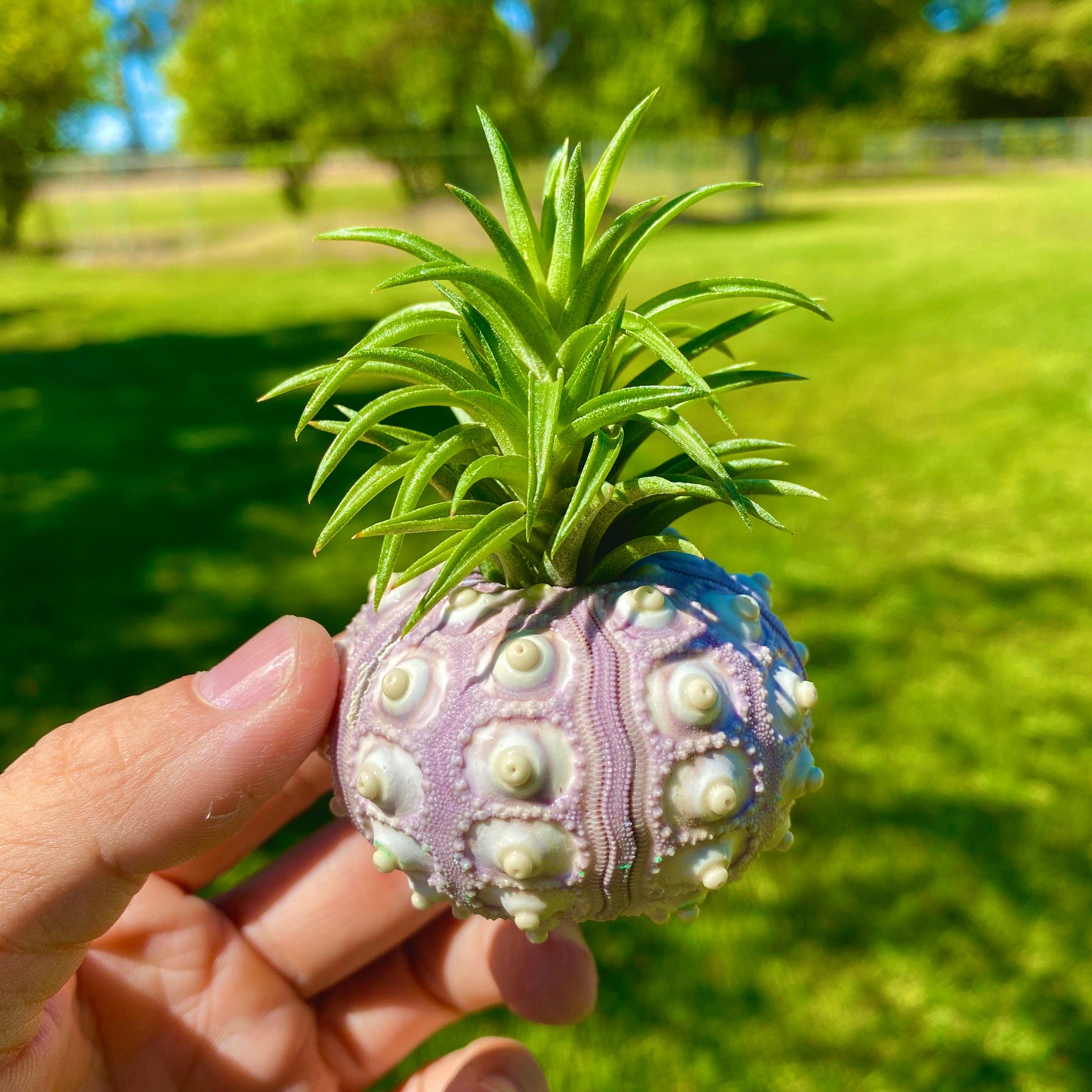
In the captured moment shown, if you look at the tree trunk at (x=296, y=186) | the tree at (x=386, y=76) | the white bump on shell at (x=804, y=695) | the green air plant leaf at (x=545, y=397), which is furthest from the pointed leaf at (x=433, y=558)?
the tree at (x=386, y=76)

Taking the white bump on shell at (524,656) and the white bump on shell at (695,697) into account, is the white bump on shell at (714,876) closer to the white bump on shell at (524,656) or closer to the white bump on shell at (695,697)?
the white bump on shell at (695,697)

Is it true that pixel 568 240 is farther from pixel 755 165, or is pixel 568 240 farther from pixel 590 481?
pixel 755 165

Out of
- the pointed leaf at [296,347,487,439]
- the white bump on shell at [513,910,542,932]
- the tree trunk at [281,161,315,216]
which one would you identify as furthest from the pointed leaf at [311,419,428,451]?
the tree trunk at [281,161,315,216]

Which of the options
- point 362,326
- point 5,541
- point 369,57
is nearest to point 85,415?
point 5,541

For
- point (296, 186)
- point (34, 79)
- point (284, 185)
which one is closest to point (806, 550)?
point (296, 186)

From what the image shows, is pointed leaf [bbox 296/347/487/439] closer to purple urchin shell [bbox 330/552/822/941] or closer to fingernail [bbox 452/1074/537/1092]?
purple urchin shell [bbox 330/552/822/941]

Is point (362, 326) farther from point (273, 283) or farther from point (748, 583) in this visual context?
point (748, 583)
